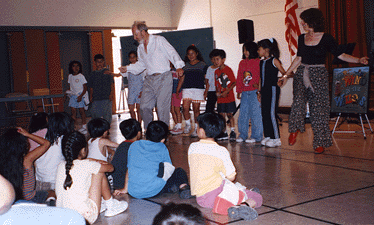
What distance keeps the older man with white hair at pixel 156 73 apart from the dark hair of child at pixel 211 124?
2.19m

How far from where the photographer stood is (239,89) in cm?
541

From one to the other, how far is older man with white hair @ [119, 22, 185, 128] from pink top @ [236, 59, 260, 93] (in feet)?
3.27

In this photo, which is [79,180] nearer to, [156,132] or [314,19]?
[156,132]

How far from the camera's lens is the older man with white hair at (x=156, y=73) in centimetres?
488

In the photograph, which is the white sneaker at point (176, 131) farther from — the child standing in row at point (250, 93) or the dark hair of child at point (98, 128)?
the dark hair of child at point (98, 128)

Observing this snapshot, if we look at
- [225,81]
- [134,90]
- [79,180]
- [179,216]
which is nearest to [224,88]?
[225,81]

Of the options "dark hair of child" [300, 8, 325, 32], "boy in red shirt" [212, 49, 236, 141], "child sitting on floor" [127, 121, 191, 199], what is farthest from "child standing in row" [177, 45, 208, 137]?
"child sitting on floor" [127, 121, 191, 199]

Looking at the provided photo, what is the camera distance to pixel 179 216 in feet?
4.07

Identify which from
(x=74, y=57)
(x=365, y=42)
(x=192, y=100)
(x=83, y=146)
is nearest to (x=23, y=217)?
(x=83, y=146)

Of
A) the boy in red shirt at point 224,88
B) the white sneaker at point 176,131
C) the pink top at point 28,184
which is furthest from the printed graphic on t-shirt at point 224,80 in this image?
the pink top at point 28,184

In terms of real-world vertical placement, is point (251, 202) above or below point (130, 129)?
below

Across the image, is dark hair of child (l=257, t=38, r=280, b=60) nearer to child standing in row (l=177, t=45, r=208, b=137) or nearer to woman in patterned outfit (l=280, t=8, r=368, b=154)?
woman in patterned outfit (l=280, t=8, r=368, b=154)

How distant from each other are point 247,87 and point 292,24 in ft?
14.3

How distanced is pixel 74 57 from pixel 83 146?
948cm
